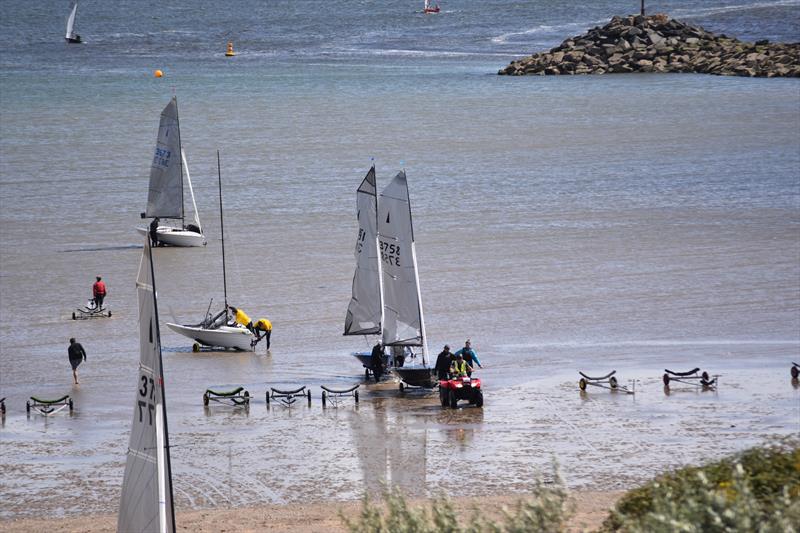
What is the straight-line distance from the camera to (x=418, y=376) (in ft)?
80.9

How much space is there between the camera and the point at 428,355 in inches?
1056

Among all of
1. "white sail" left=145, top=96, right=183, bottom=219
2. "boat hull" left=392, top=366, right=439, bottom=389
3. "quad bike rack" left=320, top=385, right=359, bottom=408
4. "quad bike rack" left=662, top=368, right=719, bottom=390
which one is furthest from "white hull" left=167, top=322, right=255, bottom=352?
"white sail" left=145, top=96, right=183, bottom=219

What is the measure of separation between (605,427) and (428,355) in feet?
19.4

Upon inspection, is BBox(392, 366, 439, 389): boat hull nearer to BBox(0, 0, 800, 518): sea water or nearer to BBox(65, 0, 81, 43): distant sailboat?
BBox(0, 0, 800, 518): sea water

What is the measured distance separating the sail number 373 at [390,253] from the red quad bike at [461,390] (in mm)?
4055

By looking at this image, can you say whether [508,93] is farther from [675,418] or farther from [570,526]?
[570,526]

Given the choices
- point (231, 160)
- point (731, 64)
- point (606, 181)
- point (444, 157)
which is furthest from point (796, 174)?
point (731, 64)

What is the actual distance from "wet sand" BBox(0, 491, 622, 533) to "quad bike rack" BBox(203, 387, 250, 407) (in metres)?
5.30

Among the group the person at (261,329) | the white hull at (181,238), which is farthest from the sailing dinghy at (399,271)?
the white hull at (181,238)

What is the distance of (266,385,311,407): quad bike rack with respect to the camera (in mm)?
23828

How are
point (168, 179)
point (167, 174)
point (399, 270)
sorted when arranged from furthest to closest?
1. point (167, 174)
2. point (168, 179)
3. point (399, 270)

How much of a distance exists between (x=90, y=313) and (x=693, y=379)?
1473 cm

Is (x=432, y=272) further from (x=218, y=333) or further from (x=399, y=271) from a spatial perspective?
(x=399, y=271)

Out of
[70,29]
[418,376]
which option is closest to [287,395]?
[418,376]
